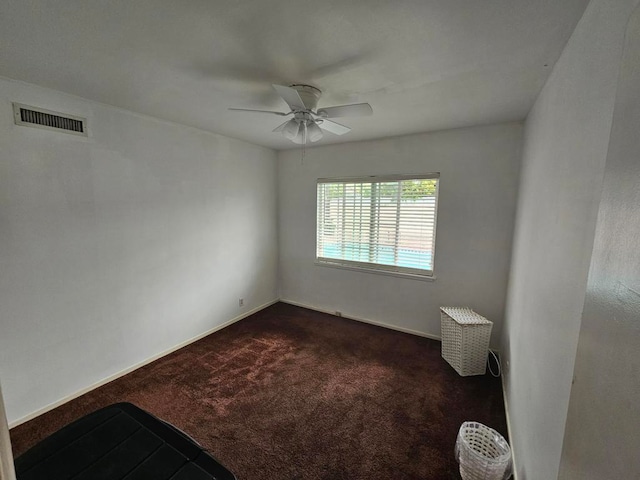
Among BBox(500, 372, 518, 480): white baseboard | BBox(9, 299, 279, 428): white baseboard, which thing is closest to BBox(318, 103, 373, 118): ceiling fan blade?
BBox(500, 372, 518, 480): white baseboard

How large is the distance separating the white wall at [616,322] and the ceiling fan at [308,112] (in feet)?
4.79

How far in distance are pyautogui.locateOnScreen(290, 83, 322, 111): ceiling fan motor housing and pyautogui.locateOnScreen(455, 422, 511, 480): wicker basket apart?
7.96 feet

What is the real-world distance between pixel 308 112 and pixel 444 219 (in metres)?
2.00

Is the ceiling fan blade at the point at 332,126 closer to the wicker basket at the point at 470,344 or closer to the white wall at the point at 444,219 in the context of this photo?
the white wall at the point at 444,219

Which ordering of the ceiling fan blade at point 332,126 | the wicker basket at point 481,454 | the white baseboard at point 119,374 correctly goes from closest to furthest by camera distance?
the wicker basket at point 481,454, the white baseboard at point 119,374, the ceiling fan blade at point 332,126

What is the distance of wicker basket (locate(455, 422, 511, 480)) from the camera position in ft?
4.85

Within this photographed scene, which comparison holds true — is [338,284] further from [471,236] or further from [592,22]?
[592,22]

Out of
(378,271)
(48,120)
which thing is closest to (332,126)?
(378,271)

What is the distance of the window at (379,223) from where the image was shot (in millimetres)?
3254

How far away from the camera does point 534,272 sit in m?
1.61

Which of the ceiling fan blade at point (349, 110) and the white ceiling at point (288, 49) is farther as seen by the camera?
the ceiling fan blade at point (349, 110)

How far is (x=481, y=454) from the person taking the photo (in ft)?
5.31

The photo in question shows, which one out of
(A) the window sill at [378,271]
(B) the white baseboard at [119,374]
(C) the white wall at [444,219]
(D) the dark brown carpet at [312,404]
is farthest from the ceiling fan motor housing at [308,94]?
(B) the white baseboard at [119,374]

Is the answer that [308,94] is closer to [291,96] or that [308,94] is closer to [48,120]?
[291,96]
